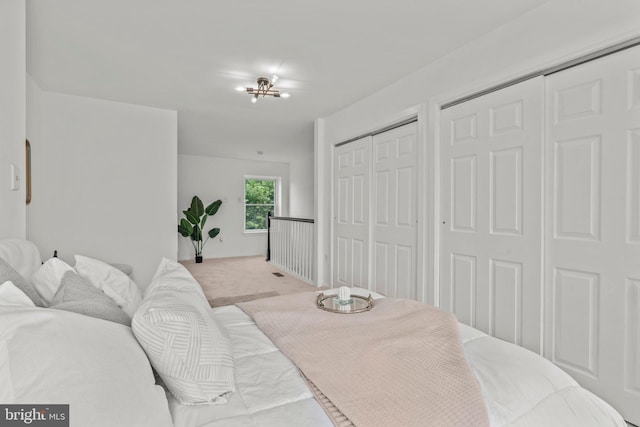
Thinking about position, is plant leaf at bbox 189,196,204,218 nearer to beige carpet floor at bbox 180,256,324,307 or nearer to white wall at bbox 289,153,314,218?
beige carpet floor at bbox 180,256,324,307

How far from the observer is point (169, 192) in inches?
153

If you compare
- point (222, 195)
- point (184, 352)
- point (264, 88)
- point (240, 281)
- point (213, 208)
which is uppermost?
point (264, 88)

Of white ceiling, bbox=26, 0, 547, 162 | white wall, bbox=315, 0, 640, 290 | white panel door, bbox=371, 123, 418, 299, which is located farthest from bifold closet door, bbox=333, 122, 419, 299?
white ceiling, bbox=26, 0, 547, 162

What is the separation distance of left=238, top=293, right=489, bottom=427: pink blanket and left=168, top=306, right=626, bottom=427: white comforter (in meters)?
0.07

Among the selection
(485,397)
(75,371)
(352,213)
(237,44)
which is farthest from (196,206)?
(485,397)

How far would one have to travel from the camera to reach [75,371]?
62cm

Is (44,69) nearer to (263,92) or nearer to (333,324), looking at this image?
(263,92)

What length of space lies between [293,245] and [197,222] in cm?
232

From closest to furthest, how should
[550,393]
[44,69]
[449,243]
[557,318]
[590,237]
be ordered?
[550,393], [590,237], [557,318], [449,243], [44,69]

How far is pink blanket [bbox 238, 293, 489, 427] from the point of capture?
2.86ft

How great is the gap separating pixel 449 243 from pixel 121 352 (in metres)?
2.43

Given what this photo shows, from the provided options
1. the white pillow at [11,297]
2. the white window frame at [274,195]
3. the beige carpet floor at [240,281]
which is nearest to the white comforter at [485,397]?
the white pillow at [11,297]

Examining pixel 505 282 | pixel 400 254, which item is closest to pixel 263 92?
pixel 400 254

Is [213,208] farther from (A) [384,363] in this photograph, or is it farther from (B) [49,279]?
(A) [384,363]
